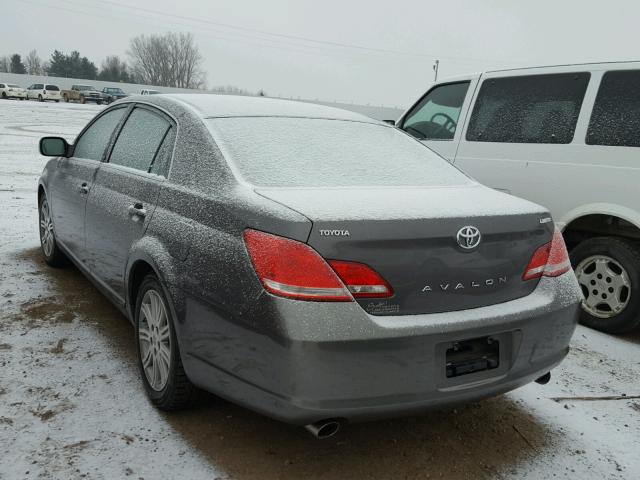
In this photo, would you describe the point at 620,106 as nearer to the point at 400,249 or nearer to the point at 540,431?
the point at 540,431

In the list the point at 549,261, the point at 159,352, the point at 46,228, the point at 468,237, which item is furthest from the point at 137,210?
the point at 46,228

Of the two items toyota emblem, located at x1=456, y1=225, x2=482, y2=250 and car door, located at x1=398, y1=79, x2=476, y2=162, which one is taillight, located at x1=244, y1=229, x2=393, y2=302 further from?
car door, located at x1=398, y1=79, x2=476, y2=162

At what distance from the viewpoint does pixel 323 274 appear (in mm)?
2082

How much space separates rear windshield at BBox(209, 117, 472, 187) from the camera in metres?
2.63

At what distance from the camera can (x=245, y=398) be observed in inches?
89.9

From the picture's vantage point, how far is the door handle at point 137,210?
Answer: 3020 millimetres

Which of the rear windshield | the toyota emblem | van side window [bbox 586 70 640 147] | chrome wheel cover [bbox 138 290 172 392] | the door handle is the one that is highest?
van side window [bbox 586 70 640 147]

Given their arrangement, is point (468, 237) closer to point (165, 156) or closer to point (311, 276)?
point (311, 276)

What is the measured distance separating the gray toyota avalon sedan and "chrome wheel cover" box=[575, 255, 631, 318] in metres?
1.85

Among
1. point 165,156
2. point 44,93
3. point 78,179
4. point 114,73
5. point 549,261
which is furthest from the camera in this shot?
point 114,73

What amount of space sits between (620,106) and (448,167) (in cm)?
185

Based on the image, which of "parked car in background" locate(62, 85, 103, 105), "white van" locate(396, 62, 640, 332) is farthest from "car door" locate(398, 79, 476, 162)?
"parked car in background" locate(62, 85, 103, 105)

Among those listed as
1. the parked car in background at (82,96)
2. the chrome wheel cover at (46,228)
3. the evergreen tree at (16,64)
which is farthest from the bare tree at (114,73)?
the chrome wheel cover at (46,228)

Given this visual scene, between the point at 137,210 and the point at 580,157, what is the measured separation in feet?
Answer: 10.7
